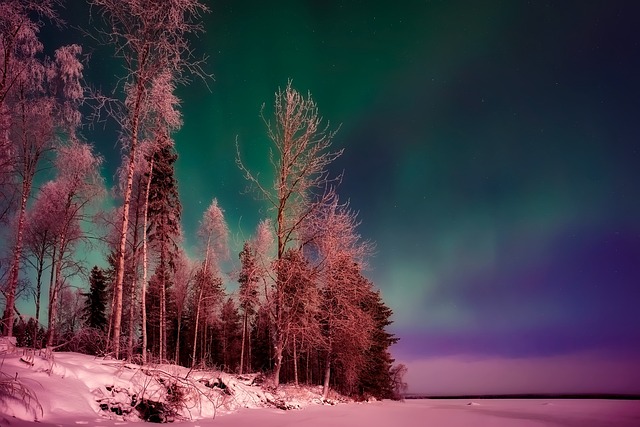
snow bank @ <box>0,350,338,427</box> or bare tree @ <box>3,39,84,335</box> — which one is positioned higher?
bare tree @ <box>3,39,84,335</box>

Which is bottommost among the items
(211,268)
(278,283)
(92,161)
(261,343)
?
(261,343)

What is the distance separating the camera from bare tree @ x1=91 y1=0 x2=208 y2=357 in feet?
31.9

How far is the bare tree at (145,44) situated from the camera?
31.9 ft

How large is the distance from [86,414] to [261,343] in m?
38.4

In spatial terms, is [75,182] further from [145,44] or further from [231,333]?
[231,333]

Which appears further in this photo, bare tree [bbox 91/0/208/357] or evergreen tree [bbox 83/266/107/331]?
evergreen tree [bbox 83/266/107/331]

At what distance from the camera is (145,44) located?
10078mm

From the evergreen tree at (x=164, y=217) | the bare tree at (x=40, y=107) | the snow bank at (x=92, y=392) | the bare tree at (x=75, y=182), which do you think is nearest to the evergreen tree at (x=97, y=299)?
the evergreen tree at (x=164, y=217)

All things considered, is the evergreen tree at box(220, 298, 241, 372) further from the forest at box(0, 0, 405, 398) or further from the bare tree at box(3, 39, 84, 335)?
the bare tree at box(3, 39, 84, 335)

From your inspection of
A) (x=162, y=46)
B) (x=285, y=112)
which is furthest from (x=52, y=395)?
(x=285, y=112)

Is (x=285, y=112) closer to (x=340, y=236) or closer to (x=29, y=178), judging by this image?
(x=340, y=236)

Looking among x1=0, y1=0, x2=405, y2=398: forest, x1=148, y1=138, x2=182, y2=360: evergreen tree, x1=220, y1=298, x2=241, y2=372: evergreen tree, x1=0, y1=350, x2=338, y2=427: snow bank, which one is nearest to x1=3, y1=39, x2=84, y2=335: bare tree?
x1=0, y1=0, x2=405, y2=398: forest

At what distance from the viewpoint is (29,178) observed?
13836mm

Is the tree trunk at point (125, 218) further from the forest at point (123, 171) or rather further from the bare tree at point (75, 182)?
the bare tree at point (75, 182)
